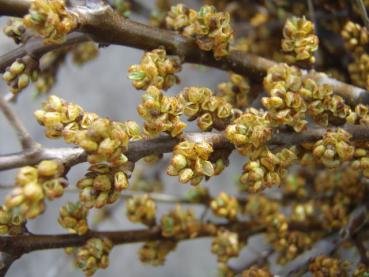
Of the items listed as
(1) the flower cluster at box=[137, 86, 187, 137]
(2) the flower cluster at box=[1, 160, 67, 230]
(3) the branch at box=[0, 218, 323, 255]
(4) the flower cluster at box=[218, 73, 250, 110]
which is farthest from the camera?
(4) the flower cluster at box=[218, 73, 250, 110]

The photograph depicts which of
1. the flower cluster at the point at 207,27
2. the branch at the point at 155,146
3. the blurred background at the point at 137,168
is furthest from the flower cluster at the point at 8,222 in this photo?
the blurred background at the point at 137,168

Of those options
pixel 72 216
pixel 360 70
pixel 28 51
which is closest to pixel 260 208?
pixel 360 70

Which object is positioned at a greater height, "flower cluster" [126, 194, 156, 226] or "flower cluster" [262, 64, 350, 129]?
"flower cluster" [262, 64, 350, 129]

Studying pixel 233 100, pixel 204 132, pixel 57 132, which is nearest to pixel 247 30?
pixel 233 100

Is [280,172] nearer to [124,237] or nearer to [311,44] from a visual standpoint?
[311,44]

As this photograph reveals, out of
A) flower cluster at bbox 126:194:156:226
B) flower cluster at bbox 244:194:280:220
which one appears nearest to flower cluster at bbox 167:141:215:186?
flower cluster at bbox 126:194:156:226

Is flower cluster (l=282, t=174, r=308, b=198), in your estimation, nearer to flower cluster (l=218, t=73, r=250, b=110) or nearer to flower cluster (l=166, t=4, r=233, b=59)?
flower cluster (l=218, t=73, r=250, b=110)

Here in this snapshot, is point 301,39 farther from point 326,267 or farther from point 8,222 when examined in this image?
point 8,222
